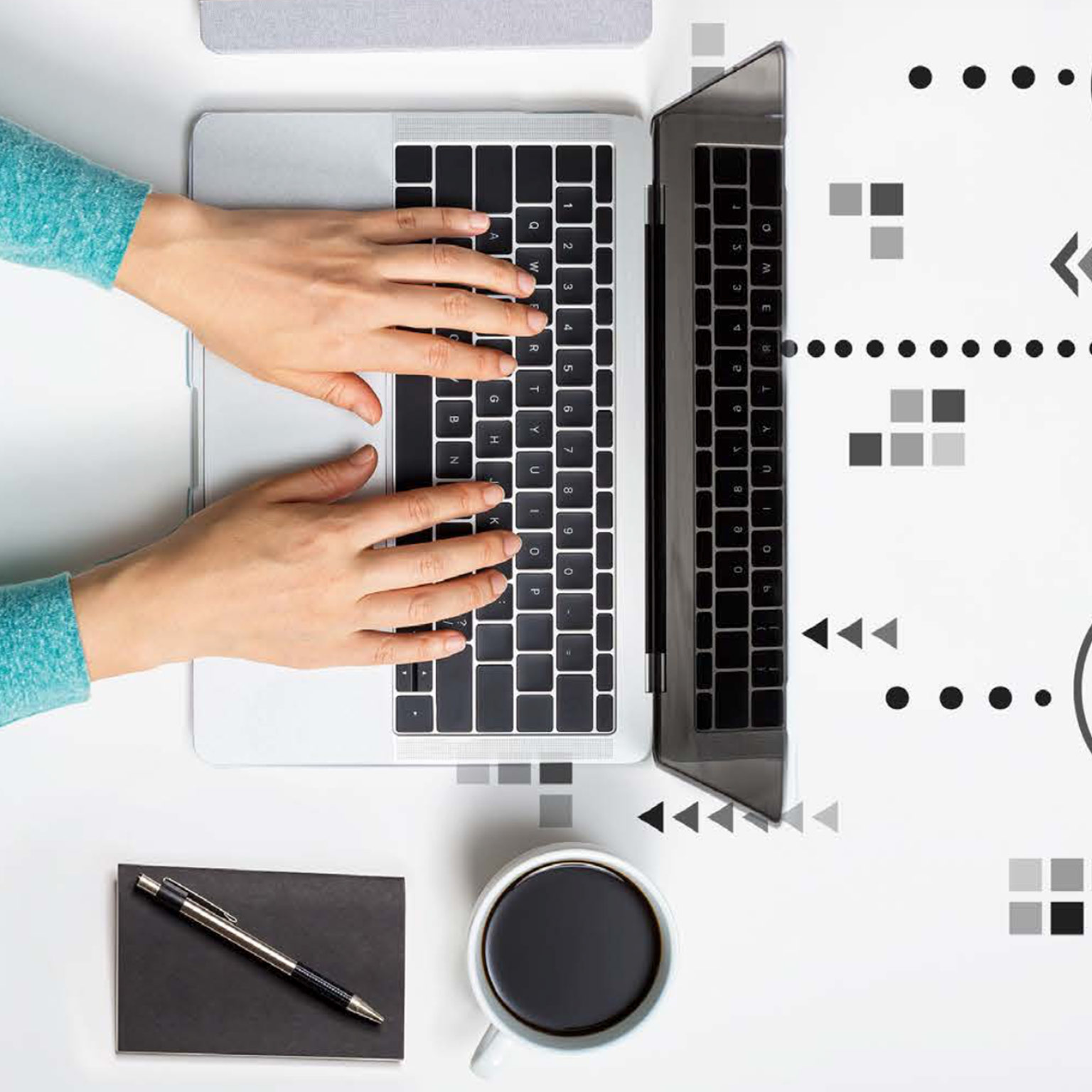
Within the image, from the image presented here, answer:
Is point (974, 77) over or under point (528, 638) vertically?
over

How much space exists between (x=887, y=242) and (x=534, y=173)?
295 mm

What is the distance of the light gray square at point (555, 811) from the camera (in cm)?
84

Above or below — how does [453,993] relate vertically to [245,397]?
below

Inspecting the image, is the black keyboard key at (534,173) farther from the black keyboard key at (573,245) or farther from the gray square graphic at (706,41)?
the gray square graphic at (706,41)

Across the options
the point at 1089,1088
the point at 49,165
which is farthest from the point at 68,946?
the point at 1089,1088

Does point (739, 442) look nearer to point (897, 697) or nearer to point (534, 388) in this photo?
point (534, 388)

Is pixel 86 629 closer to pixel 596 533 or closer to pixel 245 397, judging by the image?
pixel 245 397

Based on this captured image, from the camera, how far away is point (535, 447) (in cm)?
80

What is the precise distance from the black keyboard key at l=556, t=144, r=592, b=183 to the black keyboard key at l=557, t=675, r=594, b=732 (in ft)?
1.26

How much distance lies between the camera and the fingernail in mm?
789

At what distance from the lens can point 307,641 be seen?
0.79m

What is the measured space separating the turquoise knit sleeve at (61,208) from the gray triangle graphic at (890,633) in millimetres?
663

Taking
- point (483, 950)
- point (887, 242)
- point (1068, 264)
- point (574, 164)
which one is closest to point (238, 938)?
point (483, 950)

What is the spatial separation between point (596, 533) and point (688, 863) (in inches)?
11.0
